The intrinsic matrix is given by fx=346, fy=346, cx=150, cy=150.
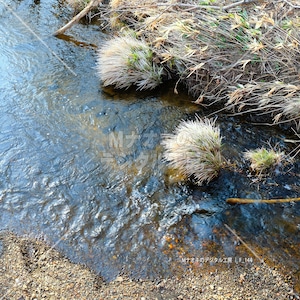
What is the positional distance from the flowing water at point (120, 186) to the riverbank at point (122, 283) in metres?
0.13

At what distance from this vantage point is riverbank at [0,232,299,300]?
317 centimetres

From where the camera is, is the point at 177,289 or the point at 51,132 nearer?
the point at 177,289

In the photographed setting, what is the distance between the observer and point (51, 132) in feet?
16.6

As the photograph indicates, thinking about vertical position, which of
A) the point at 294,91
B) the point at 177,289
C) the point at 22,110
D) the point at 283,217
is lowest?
the point at 283,217

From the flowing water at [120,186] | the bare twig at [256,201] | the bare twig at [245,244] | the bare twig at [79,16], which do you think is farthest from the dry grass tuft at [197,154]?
the bare twig at [79,16]

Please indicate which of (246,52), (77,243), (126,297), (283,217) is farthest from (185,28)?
(126,297)

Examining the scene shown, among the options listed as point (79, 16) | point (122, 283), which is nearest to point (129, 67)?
point (79, 16)

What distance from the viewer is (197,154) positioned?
413cm

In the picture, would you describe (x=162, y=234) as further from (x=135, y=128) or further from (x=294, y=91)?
(x=294, y=91)

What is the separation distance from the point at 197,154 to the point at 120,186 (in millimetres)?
1022

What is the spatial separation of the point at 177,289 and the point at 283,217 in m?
1.47

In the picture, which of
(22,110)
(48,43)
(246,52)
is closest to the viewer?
(246,52)

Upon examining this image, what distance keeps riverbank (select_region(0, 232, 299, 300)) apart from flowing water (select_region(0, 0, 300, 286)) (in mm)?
130

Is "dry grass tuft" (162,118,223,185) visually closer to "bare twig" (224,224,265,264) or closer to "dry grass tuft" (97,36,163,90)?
"bare twig" (224,224,265,264)
